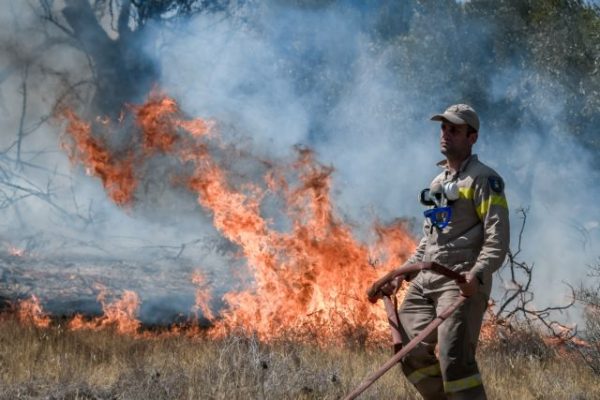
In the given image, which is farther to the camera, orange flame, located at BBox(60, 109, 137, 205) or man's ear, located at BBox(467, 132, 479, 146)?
orange flame, located at BBox(60, 109, 137, 205)

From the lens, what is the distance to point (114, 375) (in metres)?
5.18

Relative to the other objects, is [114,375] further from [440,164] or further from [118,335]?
[440,164]

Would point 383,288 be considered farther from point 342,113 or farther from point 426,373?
point 342,113

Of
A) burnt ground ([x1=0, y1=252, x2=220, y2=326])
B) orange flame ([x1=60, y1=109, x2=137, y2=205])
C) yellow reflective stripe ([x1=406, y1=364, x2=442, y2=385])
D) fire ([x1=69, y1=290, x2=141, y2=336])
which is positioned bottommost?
yellow reflective stripe ([x1=406, y1=364, x2=442, y2=385])

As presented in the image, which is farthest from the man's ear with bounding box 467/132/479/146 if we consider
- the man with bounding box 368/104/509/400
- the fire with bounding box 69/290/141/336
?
the fire with bounding box 69/290/141/336

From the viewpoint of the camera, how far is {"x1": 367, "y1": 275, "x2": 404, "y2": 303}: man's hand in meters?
4.13

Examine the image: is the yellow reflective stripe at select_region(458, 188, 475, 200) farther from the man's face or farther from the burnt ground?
the burnt ground

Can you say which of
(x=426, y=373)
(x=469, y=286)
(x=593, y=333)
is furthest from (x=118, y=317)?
(x=469, y=286)

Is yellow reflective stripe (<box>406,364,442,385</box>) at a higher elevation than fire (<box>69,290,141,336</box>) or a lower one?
lower

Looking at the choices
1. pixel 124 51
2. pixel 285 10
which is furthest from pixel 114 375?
pixel 285 10

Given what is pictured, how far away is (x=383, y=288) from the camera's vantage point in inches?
165

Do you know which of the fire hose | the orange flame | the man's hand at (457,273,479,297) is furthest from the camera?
the orange flame

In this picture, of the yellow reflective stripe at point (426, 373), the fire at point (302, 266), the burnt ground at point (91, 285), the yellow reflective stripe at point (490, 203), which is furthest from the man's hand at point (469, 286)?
the burnt ground at point (91, 285)

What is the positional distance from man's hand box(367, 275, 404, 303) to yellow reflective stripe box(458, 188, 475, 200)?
0.61 meters
